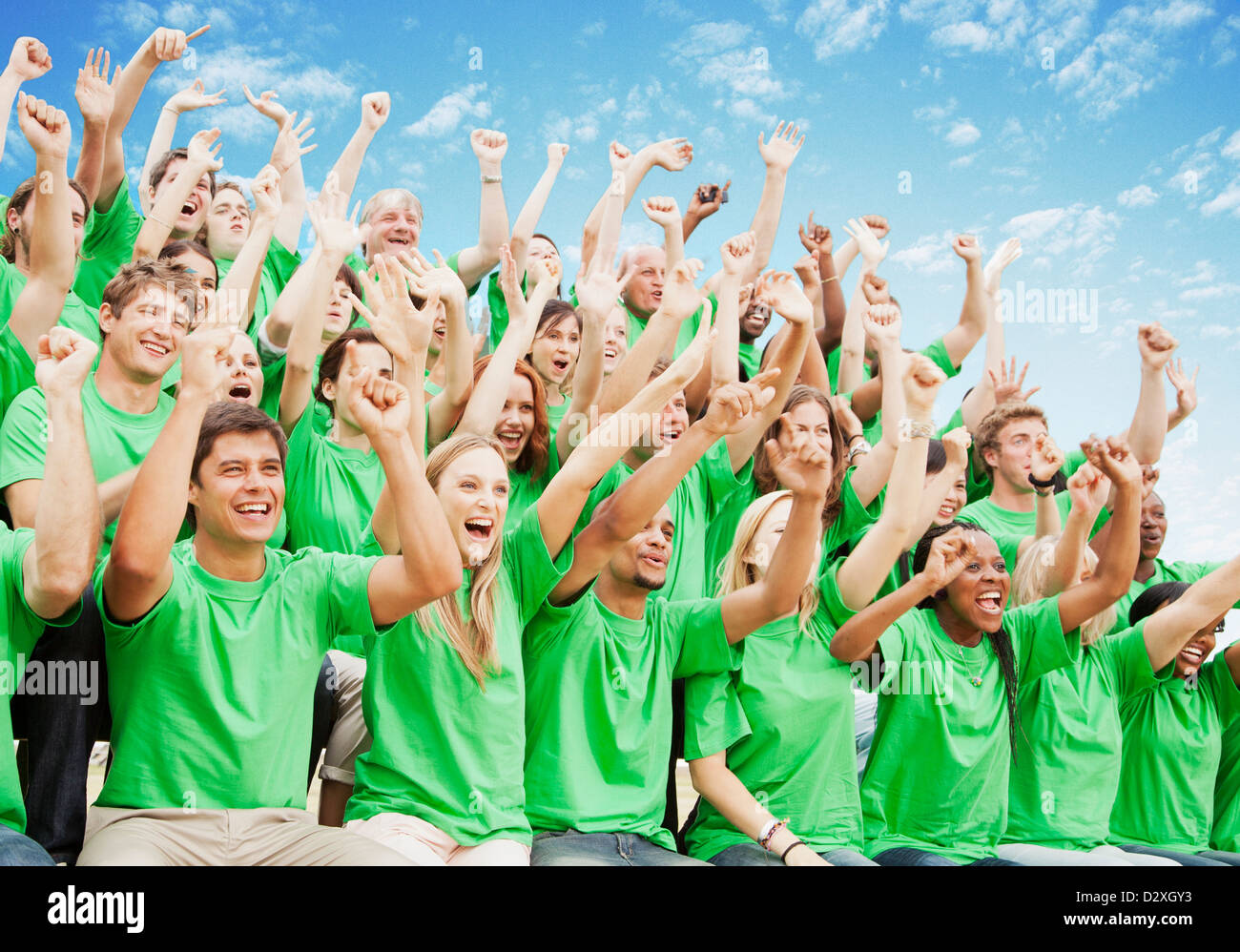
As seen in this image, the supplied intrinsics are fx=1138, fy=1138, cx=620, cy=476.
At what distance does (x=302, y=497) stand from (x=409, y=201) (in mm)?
2353

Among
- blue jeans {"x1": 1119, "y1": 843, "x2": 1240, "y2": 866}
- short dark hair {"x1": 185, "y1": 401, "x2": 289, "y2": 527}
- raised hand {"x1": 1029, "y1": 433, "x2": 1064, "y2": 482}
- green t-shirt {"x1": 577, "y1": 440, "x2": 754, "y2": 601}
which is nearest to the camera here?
short dark hair {"x1": 185, "y1": 401, "x2": 289, "y2": 527}

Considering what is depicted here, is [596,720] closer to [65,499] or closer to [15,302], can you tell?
[65,499]

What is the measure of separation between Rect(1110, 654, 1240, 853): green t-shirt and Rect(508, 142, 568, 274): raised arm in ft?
12.2

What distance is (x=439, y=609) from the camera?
3590mm

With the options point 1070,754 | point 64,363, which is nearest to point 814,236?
point 1070,754

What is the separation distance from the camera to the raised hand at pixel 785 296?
4.43 metres

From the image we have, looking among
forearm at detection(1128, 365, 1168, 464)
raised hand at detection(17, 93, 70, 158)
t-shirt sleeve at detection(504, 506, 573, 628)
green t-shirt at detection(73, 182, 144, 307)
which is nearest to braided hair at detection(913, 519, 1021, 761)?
t-shirt sleeve at detection(504, 506, 573, 628)

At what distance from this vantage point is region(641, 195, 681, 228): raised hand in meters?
5.56

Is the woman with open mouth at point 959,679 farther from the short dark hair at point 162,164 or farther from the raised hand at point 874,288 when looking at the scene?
the short dark hair at point 162,164

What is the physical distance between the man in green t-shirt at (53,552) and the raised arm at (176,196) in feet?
7.33

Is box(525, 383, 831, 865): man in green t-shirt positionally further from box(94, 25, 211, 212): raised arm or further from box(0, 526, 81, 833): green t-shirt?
box(94, 25, 211, 212): raised arm

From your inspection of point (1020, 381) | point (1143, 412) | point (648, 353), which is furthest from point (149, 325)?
point (1143, 412)

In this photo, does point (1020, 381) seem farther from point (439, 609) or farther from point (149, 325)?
point (149, 325)
